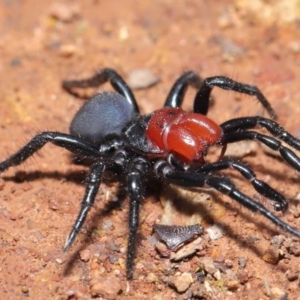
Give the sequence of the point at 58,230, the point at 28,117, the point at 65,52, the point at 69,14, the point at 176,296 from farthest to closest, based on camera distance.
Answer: the point at 69,14 < the point at 65,52 < the point at 28,117 < the point at 58,230 < the point at 176,296

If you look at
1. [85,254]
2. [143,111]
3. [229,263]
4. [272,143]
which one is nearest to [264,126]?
[272,143]

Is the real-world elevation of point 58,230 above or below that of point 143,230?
below

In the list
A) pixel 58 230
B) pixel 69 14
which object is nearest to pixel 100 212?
pixel 58 230

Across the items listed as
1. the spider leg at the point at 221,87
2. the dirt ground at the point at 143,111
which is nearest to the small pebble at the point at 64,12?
the dirt ground at the point at 143,111

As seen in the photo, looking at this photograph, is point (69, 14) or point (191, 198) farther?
point (69, 14)

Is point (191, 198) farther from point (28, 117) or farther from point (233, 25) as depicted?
point (233, 25)

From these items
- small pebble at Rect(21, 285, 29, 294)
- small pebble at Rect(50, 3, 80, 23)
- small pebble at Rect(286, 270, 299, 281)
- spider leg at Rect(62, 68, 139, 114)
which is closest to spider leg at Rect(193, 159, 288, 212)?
small pebble at Rect(286, 270, 299, 281)

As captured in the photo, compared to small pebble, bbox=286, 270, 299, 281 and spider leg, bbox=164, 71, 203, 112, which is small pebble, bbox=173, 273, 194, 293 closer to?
small pebble, bbox=286, 270, 299, 281
